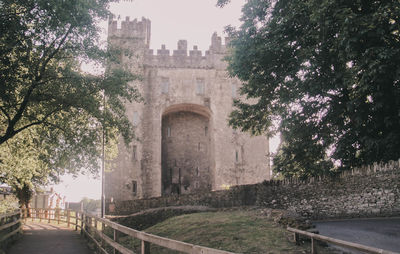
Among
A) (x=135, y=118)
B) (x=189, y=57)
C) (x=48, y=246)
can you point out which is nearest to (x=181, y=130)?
(x=135, y=118)

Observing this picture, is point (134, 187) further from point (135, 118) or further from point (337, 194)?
point (337, 194)

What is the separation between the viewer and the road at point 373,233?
874 centimetres

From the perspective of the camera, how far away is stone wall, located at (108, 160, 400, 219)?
523 inches

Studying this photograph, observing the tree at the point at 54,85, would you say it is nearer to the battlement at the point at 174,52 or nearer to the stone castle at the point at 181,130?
the stone castle at the point at 181,130

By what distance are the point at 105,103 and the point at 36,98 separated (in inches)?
108

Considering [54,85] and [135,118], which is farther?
[135,118]

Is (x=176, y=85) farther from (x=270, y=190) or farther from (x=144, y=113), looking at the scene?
(x=270, y=190)

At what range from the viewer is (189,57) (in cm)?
4028

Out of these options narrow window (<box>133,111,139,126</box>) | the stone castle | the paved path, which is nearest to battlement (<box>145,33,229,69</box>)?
the stone castle

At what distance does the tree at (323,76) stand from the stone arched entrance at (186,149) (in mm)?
23147

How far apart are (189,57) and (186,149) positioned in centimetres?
1013

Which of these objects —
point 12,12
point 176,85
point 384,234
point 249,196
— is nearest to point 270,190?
point 249,196

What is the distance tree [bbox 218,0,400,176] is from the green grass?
4.91m

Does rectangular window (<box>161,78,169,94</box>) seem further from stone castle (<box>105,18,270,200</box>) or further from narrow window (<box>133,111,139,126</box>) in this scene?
narrow window (<box>133,111,139,126</box>)
